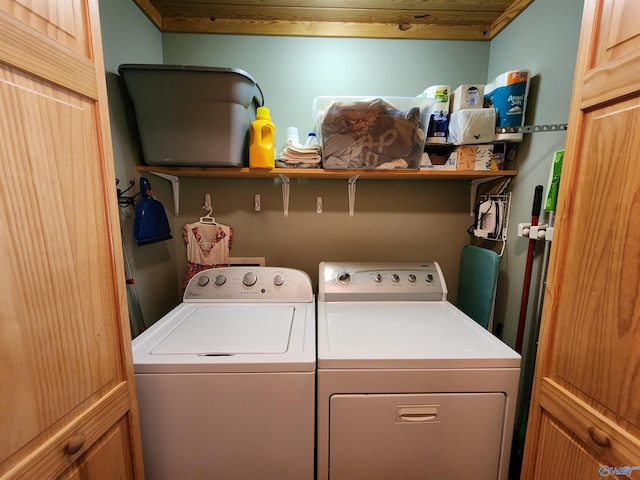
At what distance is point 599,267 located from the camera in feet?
2.08

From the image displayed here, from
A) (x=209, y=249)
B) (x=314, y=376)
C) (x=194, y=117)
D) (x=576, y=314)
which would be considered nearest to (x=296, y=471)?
(x=314, y=376)

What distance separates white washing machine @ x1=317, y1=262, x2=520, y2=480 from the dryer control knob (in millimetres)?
496

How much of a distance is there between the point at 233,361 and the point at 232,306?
54 cm

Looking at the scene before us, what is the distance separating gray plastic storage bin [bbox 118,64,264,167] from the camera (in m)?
1.20

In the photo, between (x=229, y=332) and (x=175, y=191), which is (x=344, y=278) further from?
(x=175, y=191)

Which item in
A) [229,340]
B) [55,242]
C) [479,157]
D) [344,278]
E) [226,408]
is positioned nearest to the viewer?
[55,242]

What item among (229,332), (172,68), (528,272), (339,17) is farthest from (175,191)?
(528,272)

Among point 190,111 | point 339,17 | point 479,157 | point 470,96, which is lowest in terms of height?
point 479,157

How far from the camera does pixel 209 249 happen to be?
1.73 meters

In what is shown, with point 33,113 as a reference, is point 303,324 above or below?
below

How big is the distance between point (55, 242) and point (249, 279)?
3.16 ft

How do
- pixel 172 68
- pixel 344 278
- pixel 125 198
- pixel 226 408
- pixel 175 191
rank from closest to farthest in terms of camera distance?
pixel 226 408, pixel 172 68, pixel 125 198, pixel 344 278, pixel 175 191

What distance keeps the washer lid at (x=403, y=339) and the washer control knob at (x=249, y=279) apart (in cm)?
42

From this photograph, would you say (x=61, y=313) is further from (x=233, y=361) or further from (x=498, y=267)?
(x=498, y=267)
